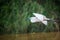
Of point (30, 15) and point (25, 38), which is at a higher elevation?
point (30, 15)

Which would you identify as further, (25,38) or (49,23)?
(49,23)

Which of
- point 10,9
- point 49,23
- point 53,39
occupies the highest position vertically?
point 10,9

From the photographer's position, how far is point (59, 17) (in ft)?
5.36

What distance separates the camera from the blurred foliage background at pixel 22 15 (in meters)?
1.55

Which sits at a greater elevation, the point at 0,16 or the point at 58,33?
the point at 0,16

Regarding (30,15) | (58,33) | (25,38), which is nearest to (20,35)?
(25,38)

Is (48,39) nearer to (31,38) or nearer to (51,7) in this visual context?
(31,38)

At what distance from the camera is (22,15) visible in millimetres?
1577

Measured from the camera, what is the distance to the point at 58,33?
62.2 inches

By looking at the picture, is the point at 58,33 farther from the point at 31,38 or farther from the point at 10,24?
the point at 10,24

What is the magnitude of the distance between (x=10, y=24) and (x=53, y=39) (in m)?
0.45

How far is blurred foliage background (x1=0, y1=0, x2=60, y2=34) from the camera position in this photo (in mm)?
1553

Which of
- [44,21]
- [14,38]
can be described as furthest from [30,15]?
[14,38]

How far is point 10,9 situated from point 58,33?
0.54m
